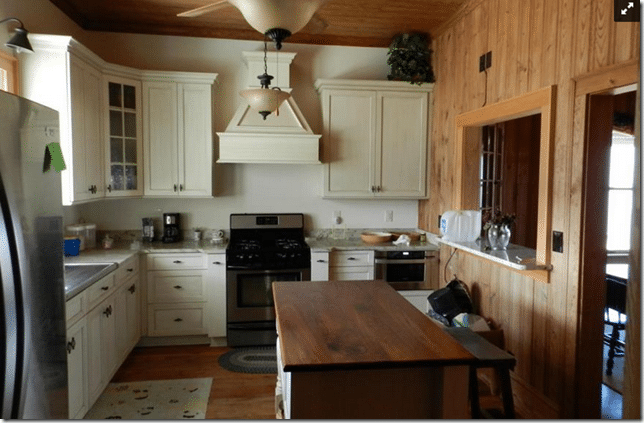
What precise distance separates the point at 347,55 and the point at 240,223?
200 cm

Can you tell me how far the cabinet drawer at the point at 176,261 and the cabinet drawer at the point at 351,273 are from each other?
1.12m

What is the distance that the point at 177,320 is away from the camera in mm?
3750

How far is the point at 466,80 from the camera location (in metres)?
3.49

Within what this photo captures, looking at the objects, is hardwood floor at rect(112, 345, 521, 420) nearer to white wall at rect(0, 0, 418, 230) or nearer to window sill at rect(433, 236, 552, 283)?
window sill at rect(433, 236, 552, 283)

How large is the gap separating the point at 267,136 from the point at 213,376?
2.02 metres

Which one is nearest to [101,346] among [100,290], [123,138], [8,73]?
[100,290]

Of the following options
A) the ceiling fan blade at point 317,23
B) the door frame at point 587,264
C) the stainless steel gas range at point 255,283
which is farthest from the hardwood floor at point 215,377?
the ceiling fan blade at point 317,23

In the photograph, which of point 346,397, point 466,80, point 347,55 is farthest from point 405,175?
point 346,397

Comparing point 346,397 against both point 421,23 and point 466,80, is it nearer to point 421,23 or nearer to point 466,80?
point 466,80

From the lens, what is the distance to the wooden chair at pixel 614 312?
9.78 ft

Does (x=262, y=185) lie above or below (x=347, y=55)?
below

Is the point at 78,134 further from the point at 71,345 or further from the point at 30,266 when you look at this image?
the point at 30,266

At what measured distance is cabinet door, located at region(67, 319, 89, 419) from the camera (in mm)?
2287

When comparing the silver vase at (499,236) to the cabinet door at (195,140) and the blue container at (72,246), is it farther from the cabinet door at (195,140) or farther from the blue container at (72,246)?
the blue container at (72,246)
